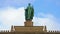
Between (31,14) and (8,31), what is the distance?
21.1 ft

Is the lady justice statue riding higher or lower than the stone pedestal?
higher

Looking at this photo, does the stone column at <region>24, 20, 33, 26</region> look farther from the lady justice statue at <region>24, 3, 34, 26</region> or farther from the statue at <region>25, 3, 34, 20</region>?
the statue at <region>25, 3, 34, 20</region>

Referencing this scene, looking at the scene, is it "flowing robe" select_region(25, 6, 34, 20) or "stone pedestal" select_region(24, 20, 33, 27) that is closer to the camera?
"stone pedestal" select_region(24, 20, 33, 27)

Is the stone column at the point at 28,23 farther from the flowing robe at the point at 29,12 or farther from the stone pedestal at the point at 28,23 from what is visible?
the flowing robe at the point at 29,12

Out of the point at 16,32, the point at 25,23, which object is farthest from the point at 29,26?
the point at 16,32

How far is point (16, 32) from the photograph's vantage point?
107 ft

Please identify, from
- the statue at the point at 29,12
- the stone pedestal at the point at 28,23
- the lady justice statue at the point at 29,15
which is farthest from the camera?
the statue at the point at 29,12

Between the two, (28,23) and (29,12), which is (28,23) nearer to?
(28,23)

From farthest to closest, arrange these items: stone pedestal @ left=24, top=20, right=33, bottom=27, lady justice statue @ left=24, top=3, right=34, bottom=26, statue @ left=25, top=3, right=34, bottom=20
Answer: statue @ left=25, top=3, right=34, bottom=20 < lady justice statue @ left=24, top=3, right=34, bottom=26 < stone pedestal @ left=24, top=20, right=33, bottom=27

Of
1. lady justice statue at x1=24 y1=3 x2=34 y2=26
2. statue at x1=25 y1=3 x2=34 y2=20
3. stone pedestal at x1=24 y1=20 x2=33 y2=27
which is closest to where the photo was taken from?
stone pedestal at x1=24 y1=20 x2=33 y2=27

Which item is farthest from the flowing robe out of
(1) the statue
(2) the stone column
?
(2) the stone column

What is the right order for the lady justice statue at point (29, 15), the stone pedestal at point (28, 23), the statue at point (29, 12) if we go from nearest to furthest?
the stone pedestal at point (28, 23) → the lady justice statue at point (29, 15) → the statue at point (29, 12)

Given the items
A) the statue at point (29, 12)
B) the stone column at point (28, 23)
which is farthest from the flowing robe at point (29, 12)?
the stone column at point (28, 23)

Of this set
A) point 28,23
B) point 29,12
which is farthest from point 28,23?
point 29,12
